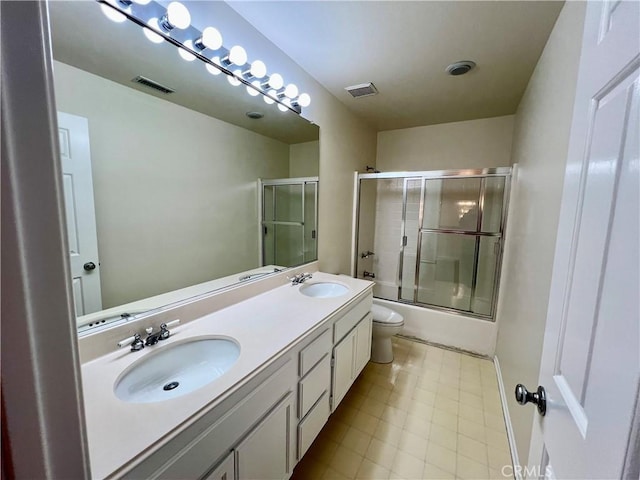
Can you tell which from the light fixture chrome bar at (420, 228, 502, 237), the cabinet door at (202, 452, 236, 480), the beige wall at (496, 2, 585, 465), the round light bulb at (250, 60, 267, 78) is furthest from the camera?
the light fixture chrome bar at (420, 228, 502, 237)

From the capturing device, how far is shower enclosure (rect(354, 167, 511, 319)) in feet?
9.26

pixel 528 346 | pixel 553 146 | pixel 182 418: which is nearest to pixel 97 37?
pixel 182 418

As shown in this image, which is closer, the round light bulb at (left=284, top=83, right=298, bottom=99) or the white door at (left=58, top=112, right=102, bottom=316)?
the white door at (left=58, top=112, right=102, bottom=316)

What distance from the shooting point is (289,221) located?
6.64ft

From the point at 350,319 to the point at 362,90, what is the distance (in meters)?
1.88

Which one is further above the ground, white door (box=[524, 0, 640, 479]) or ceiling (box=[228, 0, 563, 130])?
ceiling (box=[228, 0, 563, 130])

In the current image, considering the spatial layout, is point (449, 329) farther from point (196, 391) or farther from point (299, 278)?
point (196, 391)

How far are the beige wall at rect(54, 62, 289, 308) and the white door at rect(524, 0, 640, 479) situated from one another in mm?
1485

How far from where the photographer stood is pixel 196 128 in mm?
1347

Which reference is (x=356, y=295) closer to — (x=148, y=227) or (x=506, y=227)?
(x=148, y=227)

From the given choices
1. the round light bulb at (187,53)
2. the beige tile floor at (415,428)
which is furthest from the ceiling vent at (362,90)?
the beige tile floor at (415,428)

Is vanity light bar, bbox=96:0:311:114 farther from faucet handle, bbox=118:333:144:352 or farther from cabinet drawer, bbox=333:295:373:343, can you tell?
cabinet drawer, bbox=333:295:373:343

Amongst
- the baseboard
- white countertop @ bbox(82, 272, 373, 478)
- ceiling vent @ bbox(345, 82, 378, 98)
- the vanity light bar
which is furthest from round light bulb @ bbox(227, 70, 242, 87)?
the baseboard

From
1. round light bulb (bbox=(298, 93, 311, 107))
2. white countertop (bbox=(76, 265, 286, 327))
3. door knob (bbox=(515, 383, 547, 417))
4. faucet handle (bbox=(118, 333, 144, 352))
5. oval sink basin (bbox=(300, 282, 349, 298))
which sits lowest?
oval sink basin (bbox=(300, 282, 349, 298))
